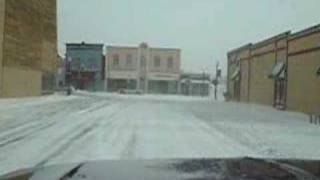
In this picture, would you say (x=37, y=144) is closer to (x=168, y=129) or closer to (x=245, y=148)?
(x=245, y=148)

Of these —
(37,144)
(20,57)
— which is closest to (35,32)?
(20,57)

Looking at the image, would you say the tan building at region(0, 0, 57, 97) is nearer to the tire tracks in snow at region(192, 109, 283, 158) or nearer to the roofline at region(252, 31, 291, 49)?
the roofline at region(252, 31, 291, 49)

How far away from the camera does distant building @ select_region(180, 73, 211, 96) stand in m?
142

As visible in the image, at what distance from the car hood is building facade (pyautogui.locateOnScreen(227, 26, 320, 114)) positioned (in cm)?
4267

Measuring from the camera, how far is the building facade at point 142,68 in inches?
5276

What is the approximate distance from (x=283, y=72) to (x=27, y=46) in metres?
22.0

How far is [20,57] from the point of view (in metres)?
61.9

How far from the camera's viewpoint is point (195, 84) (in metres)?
147

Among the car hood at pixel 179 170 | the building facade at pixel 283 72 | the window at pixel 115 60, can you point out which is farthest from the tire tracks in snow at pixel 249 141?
the window at pixel 115 60

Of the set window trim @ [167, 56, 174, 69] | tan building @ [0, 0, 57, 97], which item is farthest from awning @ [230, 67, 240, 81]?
window trim @ [167, 56, 174, 69]

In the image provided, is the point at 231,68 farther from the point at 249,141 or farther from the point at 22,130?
the point at 249,141

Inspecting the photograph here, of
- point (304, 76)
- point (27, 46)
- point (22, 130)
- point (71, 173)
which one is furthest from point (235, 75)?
point (71, 173)

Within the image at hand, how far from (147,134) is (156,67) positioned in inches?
4361

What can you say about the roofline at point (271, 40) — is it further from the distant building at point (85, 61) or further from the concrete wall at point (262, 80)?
the distant building at point (85, 61)
